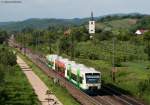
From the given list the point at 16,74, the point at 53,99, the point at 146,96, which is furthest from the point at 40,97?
Result: the point at 16,74

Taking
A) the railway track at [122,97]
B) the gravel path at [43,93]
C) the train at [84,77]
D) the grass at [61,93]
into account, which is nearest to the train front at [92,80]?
the train at [84,77]

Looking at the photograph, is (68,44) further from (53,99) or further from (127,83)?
(53,99)

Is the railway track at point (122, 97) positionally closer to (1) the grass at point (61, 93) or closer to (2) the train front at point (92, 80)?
(2) the train front at point (92, 80)

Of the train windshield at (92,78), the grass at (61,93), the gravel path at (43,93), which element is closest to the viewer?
the gravel path at (43,93)

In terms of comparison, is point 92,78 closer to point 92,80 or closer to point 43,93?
point 92,80

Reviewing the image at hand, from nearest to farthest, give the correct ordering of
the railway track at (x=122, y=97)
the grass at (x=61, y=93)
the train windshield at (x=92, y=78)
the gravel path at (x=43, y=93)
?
the gravel path at (x=43, y=93), the grass at (x=61, y=93), the railway track at (x=122, y=97), the train windshield at (x=92, y=78)

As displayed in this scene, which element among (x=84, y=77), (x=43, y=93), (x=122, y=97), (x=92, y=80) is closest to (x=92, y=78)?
(x=92, y=80)

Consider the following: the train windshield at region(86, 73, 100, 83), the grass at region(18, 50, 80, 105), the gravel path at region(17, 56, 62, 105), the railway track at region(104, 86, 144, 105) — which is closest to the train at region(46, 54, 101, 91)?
the train windshield at region(86, 73, 100, 83)

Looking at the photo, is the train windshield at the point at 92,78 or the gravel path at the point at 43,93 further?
the train windshield at the point at 92,78

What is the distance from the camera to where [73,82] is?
210ft

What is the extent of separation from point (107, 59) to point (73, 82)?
4835cm

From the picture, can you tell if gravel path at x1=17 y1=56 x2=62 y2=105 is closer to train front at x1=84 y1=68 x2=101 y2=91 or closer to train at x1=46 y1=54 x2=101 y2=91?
train at x1=46 y1=54 x2=101 y2=91

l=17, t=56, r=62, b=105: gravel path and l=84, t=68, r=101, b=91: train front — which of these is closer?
l=17, t=56, r=62, b=105: gravel path

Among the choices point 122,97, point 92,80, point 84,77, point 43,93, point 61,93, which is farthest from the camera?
point 43,93
